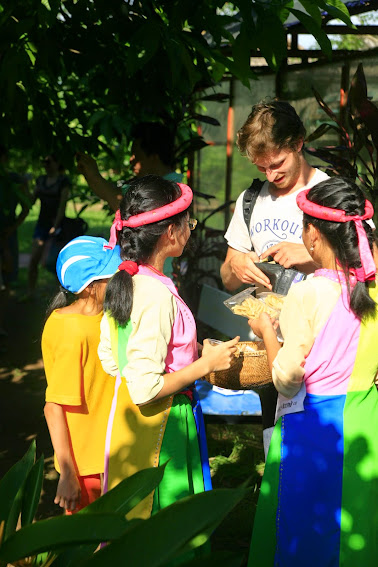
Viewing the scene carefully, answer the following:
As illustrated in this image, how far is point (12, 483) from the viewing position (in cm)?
138

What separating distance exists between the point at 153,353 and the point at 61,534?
41.4 inches

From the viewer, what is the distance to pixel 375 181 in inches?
165

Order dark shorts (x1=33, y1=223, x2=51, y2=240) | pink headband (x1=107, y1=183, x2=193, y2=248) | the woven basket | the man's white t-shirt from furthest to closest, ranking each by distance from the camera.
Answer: dark shorts (x1=33, y1=223, x2=51, y2=240)
the man's white t-shirt
the woven basket
pink headband (x1=107, y1=183, x2=193, y2=248)

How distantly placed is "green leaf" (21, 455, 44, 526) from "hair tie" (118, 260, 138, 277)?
0.80m

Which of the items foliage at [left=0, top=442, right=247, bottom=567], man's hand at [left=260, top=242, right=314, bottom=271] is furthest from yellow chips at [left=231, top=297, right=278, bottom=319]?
foliage at [left=0, top=442, right=247, bottom=567]

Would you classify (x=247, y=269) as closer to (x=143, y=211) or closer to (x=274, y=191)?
(x=274, y=191)

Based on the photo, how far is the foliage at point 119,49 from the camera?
2605 millimetres

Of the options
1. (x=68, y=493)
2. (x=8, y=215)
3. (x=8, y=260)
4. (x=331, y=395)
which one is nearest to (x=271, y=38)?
(x=331, y=395)

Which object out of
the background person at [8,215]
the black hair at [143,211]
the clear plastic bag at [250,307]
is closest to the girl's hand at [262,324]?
the clear plastic bag at [250,307]

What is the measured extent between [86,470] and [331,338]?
1071 millimetres

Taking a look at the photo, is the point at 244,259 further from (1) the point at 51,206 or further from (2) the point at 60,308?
(1) the point at 51,206

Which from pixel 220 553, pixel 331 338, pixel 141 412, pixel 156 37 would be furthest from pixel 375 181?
pixel 220 553

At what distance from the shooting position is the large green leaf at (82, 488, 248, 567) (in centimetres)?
103

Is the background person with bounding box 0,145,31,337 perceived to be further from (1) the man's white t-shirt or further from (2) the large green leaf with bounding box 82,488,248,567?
(2) the large green leaf with bounding box 82,488,248,567
